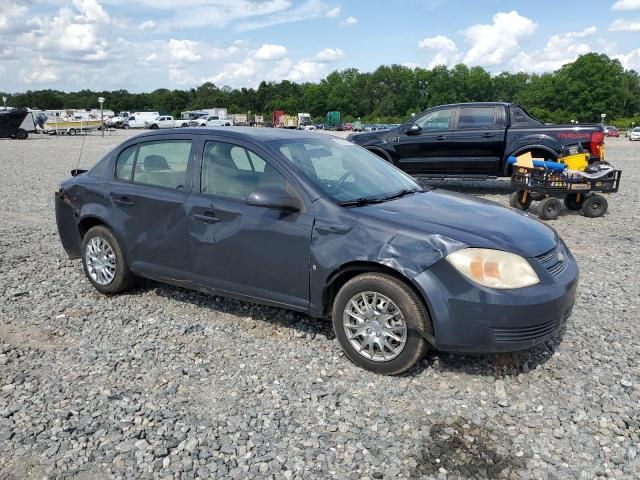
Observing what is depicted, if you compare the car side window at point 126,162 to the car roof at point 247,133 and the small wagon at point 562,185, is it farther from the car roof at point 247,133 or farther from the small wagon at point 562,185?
the small wagon at point 562,185

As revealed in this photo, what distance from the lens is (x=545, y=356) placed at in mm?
4074

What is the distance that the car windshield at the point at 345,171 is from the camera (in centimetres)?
421

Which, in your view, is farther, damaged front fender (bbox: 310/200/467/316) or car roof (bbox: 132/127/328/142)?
car roof (bbox: 132/127/328/142)

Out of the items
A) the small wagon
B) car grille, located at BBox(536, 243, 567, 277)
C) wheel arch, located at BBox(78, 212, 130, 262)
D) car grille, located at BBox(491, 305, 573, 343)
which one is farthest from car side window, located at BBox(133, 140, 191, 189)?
the small wagon

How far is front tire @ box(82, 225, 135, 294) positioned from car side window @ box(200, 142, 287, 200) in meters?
1.26

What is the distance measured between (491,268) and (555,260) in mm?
676

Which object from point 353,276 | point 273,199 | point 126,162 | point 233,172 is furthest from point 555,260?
point 126,162

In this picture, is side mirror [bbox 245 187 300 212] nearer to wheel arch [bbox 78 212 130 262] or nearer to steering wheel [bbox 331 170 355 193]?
steering wheel [bbox 331 170 355 193]

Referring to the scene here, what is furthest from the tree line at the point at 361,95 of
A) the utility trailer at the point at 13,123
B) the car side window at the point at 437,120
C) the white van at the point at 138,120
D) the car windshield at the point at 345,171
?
the car windshield at the point at 345,171

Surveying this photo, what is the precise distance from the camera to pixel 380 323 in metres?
3.73

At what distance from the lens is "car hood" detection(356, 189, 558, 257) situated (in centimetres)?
361

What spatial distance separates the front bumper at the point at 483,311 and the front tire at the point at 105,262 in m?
3.01

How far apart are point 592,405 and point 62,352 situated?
3790 mm

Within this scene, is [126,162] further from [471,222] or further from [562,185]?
[562,185]
